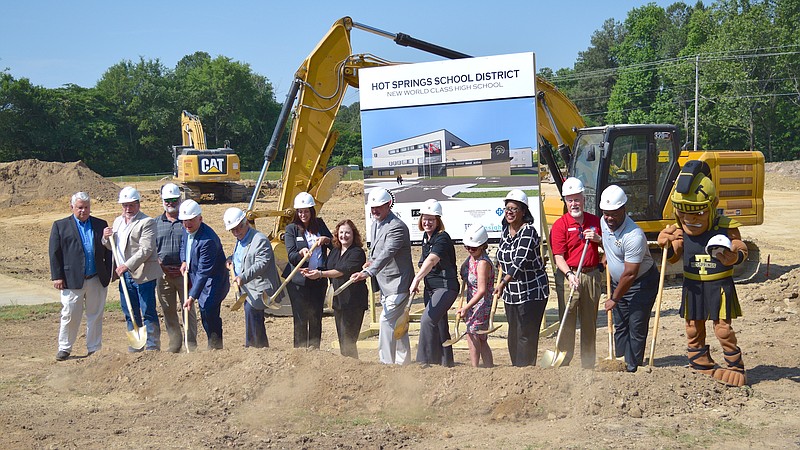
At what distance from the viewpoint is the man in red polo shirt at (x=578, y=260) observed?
27.1 ft

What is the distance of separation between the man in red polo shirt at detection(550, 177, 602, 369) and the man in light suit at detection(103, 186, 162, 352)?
4.55m

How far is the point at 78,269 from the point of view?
33.2 feet

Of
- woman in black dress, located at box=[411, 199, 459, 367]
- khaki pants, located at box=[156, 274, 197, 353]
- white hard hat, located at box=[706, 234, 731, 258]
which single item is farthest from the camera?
khaki pants, located at box=[156, 274, 197, 353]

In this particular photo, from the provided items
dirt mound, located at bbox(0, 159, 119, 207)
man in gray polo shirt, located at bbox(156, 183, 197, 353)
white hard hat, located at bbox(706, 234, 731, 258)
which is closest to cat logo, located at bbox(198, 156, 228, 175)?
dirt mound, located at bbox(0, 159, 119, 207)

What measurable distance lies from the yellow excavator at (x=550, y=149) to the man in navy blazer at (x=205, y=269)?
10.2 ft

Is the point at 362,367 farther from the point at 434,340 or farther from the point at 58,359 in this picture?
the point at 58,359

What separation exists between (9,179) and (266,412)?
33685 millimetres

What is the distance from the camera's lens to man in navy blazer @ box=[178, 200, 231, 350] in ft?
30.1

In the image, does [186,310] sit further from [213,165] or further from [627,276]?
[213,165]

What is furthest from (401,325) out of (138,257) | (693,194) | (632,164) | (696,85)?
(696,85)

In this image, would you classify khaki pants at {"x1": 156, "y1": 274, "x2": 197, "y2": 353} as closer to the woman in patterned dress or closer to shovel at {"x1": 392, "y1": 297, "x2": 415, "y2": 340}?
shovel at {"x1": 392, "y1": 297, "x2": 415, "y2": 340}

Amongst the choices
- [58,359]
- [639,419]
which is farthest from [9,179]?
[639,419]

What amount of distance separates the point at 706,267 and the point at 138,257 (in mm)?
6005

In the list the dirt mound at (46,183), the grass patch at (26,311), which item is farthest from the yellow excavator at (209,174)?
the grass patch at (26,311)
